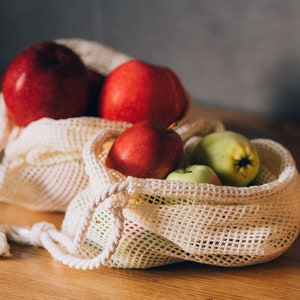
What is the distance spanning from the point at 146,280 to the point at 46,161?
0.68 ft

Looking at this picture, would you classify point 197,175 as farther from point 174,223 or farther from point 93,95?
point 93,95

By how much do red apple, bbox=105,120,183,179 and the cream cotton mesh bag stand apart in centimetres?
2

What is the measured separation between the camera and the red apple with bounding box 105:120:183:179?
65 cm

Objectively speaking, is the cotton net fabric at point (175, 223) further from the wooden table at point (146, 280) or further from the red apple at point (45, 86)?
the red apple at point (45, 86)

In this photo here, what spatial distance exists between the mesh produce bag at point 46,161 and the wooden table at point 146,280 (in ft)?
0.29

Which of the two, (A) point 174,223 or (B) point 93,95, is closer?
(A) point 174,223

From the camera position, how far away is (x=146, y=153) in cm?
65

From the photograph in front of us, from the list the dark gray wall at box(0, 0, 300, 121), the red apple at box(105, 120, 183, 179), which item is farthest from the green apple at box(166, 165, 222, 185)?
the dark gray wall at box(0, 0, 300, 121)

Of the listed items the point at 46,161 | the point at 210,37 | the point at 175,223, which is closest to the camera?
the point at 175,223

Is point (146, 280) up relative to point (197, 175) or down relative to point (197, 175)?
down

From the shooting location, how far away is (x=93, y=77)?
848 mm

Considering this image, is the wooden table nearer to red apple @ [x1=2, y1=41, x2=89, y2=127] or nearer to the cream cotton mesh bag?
the cream cotton mesh bag

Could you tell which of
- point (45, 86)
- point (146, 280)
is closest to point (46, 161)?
point (45, 86)

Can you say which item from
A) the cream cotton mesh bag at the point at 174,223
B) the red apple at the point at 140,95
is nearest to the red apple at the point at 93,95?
the red apple at the point at 140,95
